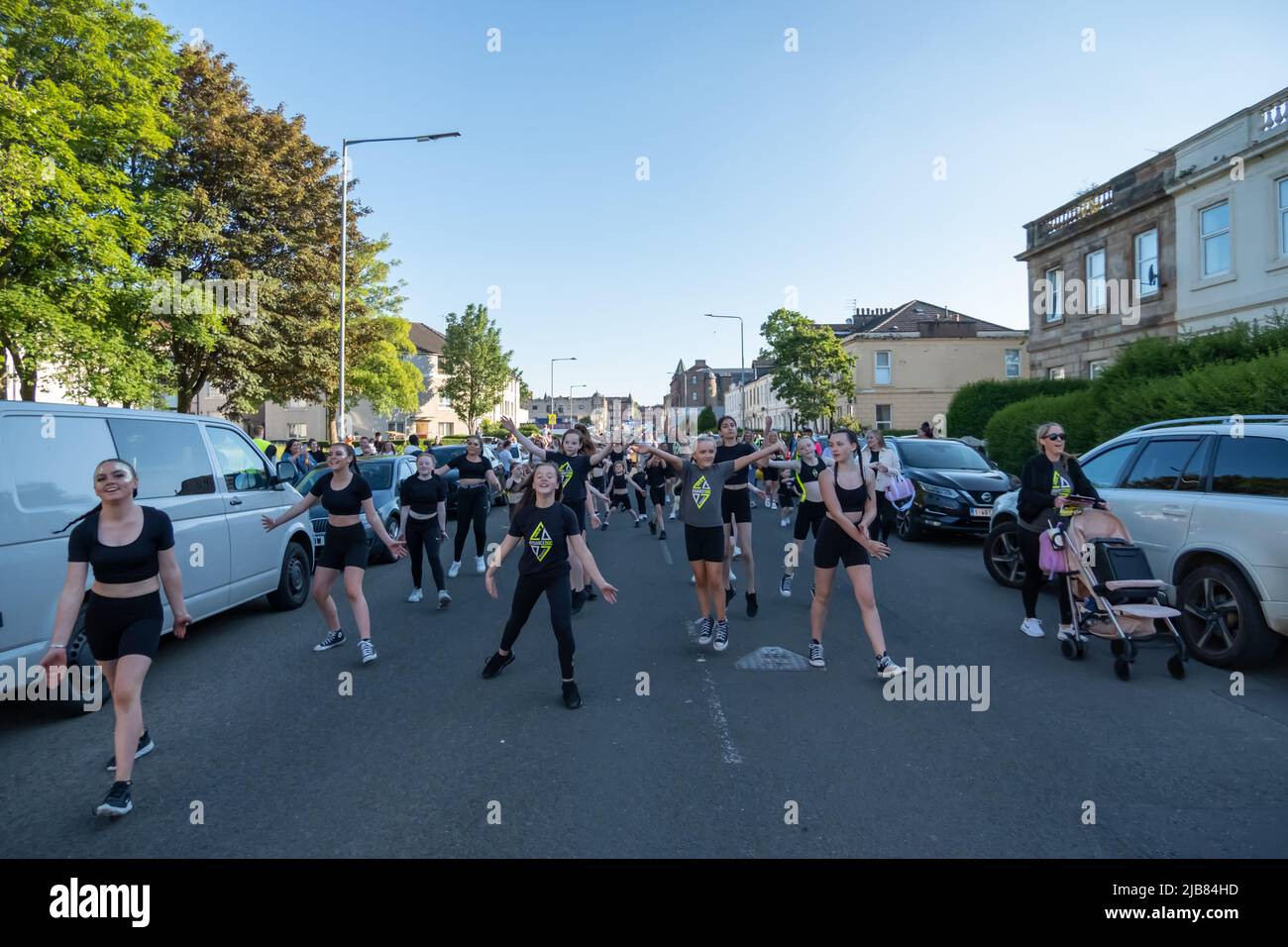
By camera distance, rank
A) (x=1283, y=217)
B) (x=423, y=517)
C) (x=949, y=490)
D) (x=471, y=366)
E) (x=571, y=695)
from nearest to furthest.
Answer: (x=571, y=695), (x=423, y=517), (x=949, y=490), (x=1283, y=217), (x=471, y=366)

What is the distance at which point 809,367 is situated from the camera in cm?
4778

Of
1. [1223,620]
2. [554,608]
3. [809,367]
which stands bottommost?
[1223,620]

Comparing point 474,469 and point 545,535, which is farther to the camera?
point 474,469

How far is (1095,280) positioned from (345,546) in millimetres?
26341

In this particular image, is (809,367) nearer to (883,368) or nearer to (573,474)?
(883,368)

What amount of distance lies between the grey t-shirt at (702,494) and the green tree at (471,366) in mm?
58742

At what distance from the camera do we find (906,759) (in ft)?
14.6

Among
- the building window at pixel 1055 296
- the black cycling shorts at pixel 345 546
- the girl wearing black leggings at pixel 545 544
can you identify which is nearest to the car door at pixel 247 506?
the black cycling shorts at pixel 345 546

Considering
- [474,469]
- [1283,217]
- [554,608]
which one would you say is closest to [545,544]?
[554,608]

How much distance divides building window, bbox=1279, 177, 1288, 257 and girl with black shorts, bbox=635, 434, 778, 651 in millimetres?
18285

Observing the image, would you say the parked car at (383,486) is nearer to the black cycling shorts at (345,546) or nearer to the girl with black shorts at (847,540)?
the black cycling shorts at (345,546)

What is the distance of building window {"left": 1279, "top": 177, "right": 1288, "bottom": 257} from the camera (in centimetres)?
1795
